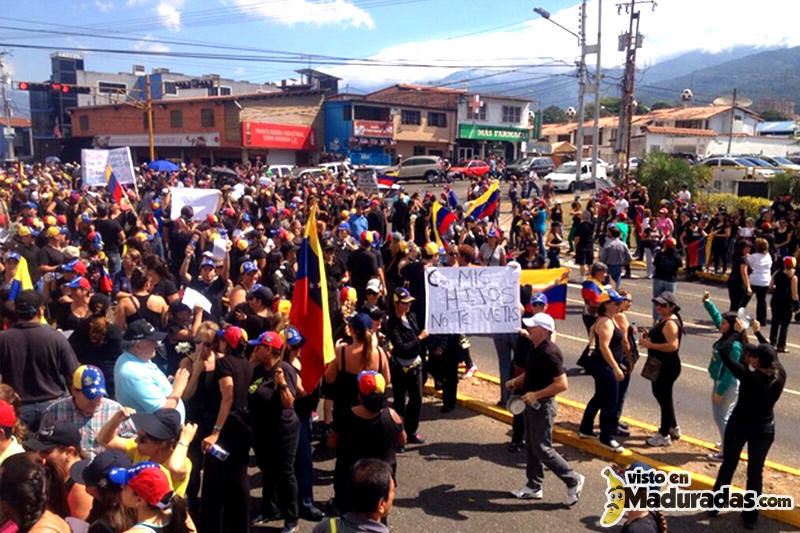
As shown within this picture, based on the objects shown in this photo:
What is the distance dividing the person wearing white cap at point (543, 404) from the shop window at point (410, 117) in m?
47.0

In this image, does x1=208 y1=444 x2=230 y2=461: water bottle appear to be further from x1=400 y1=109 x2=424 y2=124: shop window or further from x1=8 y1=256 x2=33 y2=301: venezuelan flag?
x1=400 y1=109 x2=424 y2=124: shop window

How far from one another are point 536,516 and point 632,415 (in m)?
2.82

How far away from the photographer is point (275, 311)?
6914mm

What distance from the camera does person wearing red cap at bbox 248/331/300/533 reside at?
4.87 metres

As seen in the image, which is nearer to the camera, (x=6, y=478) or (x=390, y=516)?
(x=6, y=478)

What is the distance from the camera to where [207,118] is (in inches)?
1869

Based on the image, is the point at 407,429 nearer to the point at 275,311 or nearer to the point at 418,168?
the point at 275,311

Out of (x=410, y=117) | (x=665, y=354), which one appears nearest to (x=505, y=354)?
(x=665, y=354)

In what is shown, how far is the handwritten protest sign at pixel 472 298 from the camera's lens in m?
7.03

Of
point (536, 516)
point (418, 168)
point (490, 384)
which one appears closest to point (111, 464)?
point (536, 516)

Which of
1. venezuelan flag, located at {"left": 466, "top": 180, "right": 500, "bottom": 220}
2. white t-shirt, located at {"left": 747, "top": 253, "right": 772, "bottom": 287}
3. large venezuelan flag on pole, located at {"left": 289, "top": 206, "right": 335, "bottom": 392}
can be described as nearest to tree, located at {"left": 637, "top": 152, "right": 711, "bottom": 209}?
venezuelan flag, located at {"left": 466, "top": 180, "right": 500, "bottom": 220}

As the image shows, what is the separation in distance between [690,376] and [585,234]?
6220 millimetres

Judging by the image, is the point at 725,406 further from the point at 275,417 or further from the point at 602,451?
the point at 275,417

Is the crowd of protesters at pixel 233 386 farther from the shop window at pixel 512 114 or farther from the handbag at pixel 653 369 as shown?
the shop window at pixel 512 114
